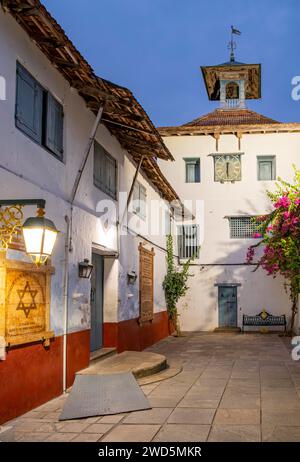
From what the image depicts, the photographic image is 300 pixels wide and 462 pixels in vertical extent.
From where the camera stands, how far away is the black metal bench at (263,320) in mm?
20984

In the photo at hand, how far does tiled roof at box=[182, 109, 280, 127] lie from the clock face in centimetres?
180

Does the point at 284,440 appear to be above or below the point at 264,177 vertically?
below

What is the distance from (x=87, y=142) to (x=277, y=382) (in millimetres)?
5671

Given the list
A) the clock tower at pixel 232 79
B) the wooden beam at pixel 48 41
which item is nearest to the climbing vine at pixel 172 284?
the clock tower at pixel 232 79

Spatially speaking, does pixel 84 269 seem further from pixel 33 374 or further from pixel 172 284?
pixel 172 284

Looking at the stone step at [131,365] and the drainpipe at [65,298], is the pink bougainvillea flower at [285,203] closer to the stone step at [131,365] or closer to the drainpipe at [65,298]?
the stone step at [131,365]

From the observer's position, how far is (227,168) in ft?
72.2

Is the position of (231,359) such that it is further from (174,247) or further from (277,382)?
(174,247)

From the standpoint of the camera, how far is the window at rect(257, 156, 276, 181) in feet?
71.6

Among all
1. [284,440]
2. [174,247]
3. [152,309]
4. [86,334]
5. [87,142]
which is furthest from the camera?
[174,247]

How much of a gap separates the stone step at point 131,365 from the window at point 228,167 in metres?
12.1

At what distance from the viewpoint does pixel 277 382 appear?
9727 millimetres

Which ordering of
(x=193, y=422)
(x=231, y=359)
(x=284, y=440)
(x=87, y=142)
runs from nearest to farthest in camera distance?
1. (x=284, y=440)
2. (x=193, y=422)
3. (x=87, y=142)
4. (x=231, y=359)

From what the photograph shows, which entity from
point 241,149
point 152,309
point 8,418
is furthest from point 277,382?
point 241,149
